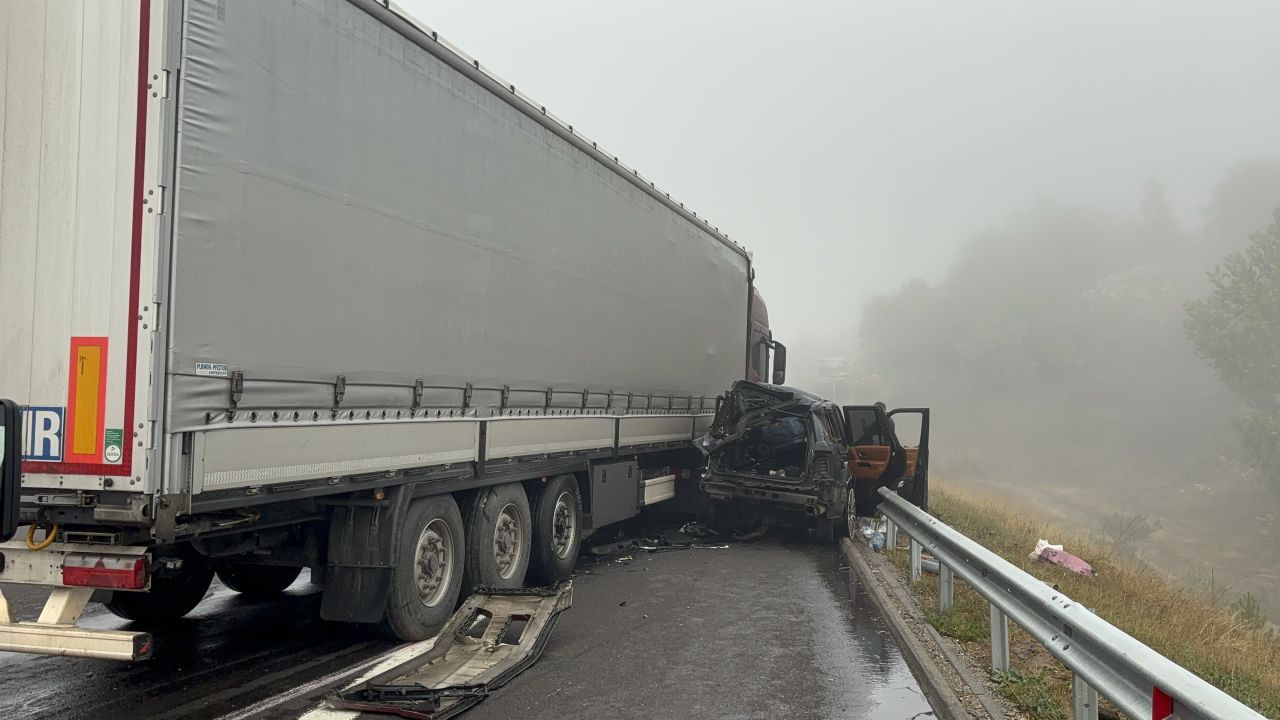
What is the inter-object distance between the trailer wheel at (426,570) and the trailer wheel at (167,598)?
4.33 feet

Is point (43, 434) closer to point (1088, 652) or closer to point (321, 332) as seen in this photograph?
point (321, 332)

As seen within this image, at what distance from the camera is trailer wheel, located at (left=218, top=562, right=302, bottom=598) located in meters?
7.93

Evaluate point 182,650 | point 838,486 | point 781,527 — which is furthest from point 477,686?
point 781,527

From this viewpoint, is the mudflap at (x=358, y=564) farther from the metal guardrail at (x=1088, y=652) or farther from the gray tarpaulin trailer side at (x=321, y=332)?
the metal guardrail at (x=1088, y=652)

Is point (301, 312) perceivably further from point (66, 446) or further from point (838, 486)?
point (838, 486)

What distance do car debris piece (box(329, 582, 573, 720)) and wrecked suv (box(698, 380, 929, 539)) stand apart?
5.49 m

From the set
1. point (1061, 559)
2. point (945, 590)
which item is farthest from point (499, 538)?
point (1061, 559)

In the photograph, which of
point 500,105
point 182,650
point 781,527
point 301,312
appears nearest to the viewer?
point 301,312

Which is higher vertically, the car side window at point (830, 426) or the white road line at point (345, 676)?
the car side window at point (830, 426)

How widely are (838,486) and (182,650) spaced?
7.89 meters

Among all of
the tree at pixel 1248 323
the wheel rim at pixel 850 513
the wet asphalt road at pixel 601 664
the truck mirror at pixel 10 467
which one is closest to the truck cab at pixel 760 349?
the wheel rim at pixel 850 513

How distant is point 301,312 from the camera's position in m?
5.44

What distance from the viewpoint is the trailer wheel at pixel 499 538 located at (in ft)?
24.6

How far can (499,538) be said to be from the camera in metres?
8.07
